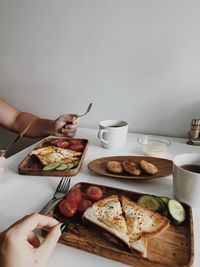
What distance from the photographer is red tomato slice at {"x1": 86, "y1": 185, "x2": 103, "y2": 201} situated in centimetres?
57

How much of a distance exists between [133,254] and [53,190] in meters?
0.30

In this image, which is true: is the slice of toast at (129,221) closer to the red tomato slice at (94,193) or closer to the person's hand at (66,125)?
the red tomato slice at (94,193)

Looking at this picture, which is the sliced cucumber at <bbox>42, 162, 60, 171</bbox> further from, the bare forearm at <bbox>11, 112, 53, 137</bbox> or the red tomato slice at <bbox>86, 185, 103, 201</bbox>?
the bare forearm at <bbox>11, 112, 53, 137</bbox>

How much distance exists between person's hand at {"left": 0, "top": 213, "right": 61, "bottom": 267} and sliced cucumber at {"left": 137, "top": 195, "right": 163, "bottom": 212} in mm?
208

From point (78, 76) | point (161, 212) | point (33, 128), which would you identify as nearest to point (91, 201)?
point (161, 212)

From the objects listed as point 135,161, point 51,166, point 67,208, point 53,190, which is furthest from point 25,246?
point 135,161

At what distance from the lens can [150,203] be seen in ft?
1.78

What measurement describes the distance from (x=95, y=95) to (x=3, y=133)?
64cm

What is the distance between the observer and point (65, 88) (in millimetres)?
1161

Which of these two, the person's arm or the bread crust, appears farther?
the person's arm

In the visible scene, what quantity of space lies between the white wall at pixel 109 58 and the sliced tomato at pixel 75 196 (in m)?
0.60

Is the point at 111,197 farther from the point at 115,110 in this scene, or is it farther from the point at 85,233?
the point at 115,110

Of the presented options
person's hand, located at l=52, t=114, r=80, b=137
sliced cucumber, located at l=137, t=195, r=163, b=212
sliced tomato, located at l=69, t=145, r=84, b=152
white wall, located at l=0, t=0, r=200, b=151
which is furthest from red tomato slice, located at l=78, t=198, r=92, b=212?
white wall, located at l=0, t=0, r=200, b=151

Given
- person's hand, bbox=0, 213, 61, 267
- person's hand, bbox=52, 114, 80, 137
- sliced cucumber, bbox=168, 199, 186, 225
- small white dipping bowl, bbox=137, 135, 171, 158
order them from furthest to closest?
person's hand, bbox=52, 114, 80, 137 < small white dipping bowl, bbox=137, 135, 171, 158 < sliced cucumber, bbox=168, 199, 186, 225 < person's hand, bbox=0, 213, 61, 267
